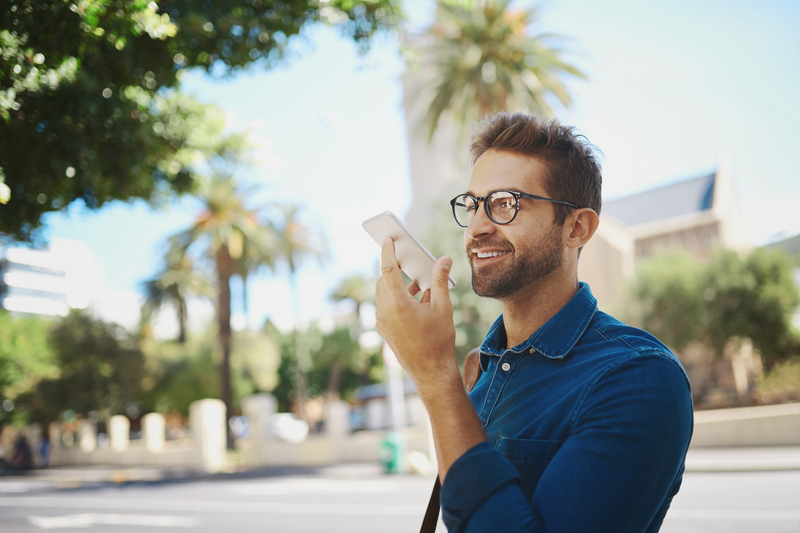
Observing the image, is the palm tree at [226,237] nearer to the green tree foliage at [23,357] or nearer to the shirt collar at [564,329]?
the green tree foliage at [23,357]

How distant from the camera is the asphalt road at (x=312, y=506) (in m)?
8.74

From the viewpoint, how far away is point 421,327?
1331 millimetres

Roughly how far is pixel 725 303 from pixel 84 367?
3298 centimetres

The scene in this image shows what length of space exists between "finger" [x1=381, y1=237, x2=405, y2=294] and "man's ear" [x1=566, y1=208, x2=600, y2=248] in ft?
1.60

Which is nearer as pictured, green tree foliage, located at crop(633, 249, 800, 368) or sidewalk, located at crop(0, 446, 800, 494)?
sidewalk, located at crop(0, 446, 800, 494)

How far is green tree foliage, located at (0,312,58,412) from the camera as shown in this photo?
33.6 meters

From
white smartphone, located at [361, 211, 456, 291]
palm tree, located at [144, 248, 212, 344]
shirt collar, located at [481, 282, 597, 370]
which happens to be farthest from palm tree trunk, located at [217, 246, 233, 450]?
shirt collar, located at [481, 282, 597, 370]

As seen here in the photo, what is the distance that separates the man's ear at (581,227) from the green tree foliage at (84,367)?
37.3 meters

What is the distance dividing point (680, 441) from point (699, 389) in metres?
31.1

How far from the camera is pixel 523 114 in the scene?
1.69m

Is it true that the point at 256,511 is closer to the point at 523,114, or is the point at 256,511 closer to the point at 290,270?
the point at 523,114

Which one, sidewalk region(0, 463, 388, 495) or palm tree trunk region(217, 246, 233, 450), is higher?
palm tree trunk region(217, 246, 233, 450)

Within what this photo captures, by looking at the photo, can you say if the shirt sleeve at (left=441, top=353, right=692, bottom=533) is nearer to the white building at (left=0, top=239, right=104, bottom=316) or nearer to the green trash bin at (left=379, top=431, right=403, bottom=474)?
the green trash bin at (left=379, top=431, right=403, bottom=474)

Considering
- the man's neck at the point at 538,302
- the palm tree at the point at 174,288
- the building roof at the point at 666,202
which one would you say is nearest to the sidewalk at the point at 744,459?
the man's neck at the point at 538,302
